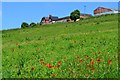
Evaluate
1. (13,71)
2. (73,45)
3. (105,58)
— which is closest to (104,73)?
(105,58)

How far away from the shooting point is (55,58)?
1695cm

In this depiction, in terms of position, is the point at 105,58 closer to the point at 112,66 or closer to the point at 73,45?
the point at 112,66

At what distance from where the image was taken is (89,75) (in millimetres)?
12133

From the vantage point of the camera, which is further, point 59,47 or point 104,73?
point 59,47

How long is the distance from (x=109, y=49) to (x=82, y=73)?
5380 mm

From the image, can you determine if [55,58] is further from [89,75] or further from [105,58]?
[89,75]

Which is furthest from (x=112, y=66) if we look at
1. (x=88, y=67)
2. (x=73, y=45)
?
(x=73, y=45)

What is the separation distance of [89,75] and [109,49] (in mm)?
5806

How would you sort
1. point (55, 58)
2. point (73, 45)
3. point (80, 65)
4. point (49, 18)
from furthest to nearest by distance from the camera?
1. point (49, 18)
2. point (73, 45)
3. point (55, 58)
4. point (80, 65)

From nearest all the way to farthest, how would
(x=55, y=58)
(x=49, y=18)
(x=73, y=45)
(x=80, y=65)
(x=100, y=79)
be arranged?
(x=100, y=79) < (x=80, y=65) < (x=55, y=58) < (x=73, y=45) < (x=49, y=18)

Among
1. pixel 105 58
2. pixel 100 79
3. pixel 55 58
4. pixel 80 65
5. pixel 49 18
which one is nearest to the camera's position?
pixel 100 79

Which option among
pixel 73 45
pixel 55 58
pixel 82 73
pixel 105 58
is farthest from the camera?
pixel 73 45

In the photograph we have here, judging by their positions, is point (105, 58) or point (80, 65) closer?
point (80, 65)

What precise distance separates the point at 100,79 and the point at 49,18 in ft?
596
